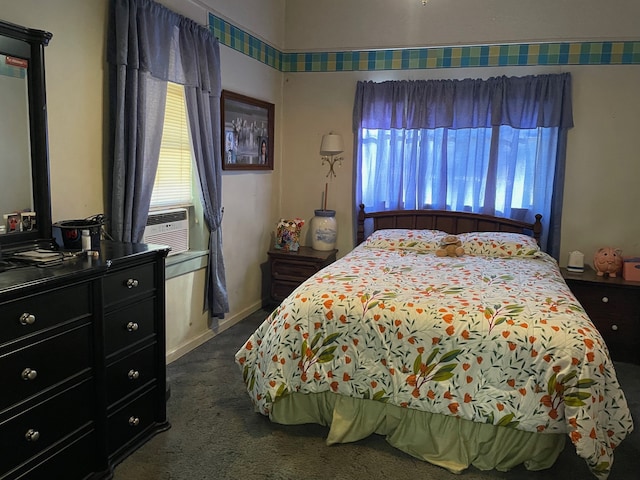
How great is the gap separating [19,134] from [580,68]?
13.1 ft

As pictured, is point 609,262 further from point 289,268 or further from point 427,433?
point 289,268

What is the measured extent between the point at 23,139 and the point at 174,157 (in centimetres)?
127

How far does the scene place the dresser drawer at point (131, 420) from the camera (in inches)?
90.2

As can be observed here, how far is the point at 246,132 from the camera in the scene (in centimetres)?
427

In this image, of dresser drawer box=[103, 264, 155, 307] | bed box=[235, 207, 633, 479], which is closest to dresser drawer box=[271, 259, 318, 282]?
bed box=[235, 207, 633, 479]

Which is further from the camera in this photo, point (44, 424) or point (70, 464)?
point (70, 464)

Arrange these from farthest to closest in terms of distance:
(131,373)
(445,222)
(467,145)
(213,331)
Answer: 1. (445,222)
2. (467,145)
3. (213,331)
4. (131,373)

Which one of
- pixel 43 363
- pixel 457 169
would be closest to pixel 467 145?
pixel 457 169

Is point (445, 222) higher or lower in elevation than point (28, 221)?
lower

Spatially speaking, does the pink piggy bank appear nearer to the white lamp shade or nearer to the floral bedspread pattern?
the floral bedspread pattern

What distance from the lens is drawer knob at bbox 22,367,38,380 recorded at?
1.77m

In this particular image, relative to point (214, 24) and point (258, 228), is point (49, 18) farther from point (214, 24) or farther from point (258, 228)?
point (258, 228)

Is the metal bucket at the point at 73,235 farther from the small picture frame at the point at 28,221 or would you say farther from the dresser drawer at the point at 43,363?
the dresser drawer at the point at 43,363

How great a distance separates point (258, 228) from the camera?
15.3 feet
